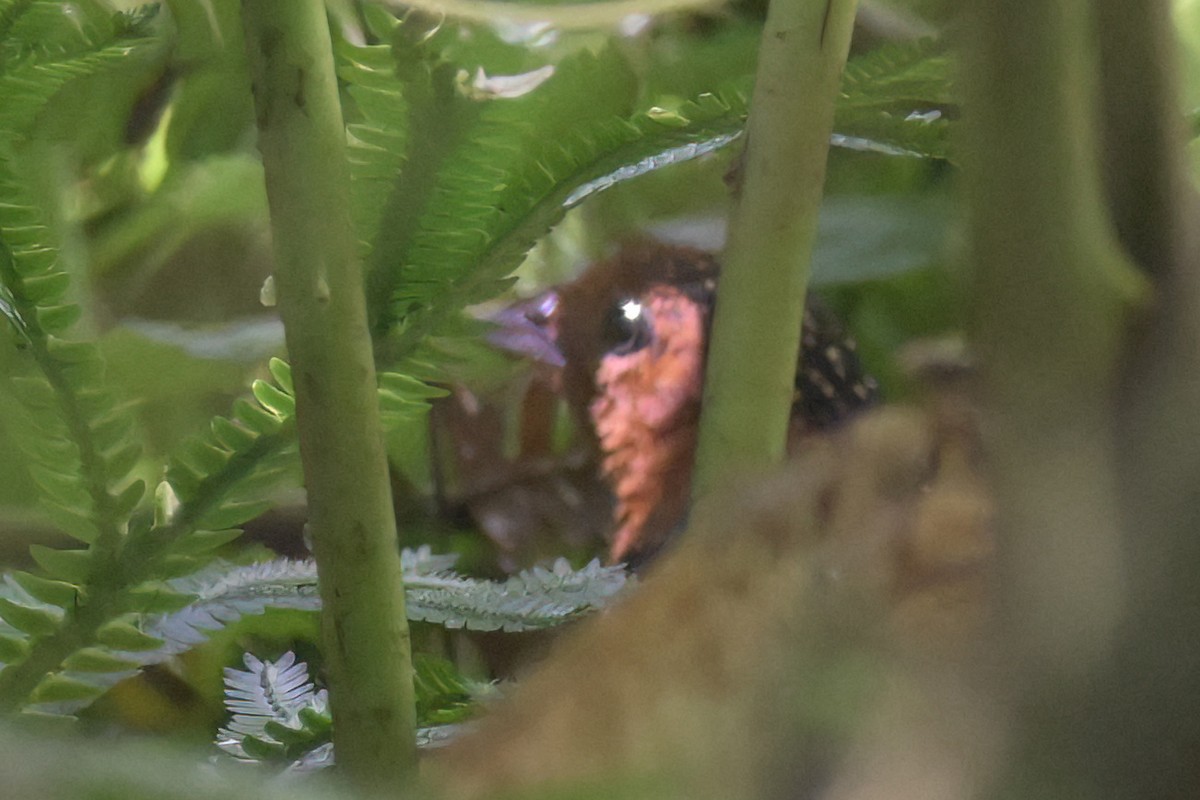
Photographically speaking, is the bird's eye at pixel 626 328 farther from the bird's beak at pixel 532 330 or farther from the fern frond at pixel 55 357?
the fern frond at pixel 55 357

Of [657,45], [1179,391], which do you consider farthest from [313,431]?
[657,45]

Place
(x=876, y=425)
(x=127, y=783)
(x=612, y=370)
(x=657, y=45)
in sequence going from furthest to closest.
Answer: (x=657, y=45) → (x=612, y=370) → (x=876, y=425) → (x=127, y=783)

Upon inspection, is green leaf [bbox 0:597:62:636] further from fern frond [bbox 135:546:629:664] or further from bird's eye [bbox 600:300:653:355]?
bird's eye [bbox 600:300:653:355]

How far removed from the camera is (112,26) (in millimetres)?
227

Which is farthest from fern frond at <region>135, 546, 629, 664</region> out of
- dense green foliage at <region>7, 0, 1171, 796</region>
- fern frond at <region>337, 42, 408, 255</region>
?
fern frond at <region>337, 42, 408, 255</region>

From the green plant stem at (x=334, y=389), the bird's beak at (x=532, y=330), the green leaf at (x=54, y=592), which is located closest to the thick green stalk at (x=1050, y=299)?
the green plant stem at (x=334, y=389)

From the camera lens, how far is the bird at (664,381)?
1.26 ft

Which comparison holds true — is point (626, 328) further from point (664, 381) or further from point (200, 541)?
point (200, 541)

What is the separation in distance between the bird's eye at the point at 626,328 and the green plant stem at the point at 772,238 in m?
0.17

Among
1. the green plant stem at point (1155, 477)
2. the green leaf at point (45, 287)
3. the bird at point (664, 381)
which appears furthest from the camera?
the bird at point (664, 381)

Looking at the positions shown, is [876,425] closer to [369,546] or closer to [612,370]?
[369,546]

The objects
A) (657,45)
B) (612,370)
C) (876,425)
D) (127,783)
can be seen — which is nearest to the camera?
(127,783)

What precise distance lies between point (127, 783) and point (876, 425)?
0.15 metres

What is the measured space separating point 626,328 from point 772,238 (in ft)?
0.74
